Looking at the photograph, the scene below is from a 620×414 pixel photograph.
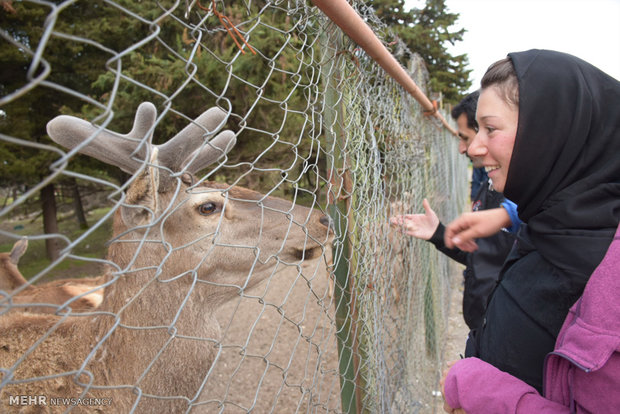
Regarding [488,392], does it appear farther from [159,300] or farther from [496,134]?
[159,300]

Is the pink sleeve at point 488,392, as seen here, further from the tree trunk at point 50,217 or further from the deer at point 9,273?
the tree trunk at point 50,217

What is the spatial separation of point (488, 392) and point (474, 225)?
26.6 inches

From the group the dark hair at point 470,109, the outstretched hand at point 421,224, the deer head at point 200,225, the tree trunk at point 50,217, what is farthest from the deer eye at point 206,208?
the tree trunk at point 50,217

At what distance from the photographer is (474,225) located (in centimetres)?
167

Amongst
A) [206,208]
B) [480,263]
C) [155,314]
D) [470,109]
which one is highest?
[470,109]

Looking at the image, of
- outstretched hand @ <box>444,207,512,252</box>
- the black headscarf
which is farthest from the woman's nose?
outstretched hand @ <box>444,207,512,252</box>

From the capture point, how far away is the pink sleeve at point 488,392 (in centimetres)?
120

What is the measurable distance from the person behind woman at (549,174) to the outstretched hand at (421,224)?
1048 mm

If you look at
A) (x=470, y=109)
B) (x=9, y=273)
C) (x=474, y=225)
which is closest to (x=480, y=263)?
(x=474, y=225)

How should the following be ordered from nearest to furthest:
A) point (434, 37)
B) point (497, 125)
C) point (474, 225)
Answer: point (497, 125), point (474, 225), point (434, 37)

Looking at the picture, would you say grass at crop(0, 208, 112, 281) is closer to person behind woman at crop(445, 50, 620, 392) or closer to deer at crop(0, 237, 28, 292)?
deer at crop(0, 237, 28, 292)

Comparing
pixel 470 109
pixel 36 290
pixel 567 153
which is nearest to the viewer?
pixel 567 153

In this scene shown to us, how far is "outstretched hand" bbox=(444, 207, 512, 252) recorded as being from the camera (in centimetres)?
166

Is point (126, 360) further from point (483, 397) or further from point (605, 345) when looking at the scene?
point (605, 345)
